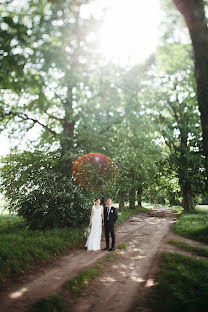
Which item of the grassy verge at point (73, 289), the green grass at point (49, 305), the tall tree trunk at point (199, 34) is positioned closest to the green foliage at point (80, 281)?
the grassy verge at point (73, 289)

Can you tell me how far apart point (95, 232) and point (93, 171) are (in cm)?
456

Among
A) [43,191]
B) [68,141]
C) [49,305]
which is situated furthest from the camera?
[68,141]

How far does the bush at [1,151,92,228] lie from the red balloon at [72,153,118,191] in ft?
1.82

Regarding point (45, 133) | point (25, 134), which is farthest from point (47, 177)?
point (25, 134)

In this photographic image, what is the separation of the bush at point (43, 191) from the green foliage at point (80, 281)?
6045 mm

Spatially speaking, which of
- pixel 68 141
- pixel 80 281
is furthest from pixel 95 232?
pixel 68 141

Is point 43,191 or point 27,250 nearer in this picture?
point 27,250

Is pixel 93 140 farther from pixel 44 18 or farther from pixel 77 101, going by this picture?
pixel 44 18

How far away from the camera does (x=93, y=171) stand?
1355cm

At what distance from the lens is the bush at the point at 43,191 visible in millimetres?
12367

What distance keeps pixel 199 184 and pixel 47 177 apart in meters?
19.4

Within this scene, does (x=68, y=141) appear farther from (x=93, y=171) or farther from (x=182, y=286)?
(x=182, y=286)

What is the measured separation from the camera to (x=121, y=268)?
273 inches

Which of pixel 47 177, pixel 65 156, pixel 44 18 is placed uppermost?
pixel 44 18
